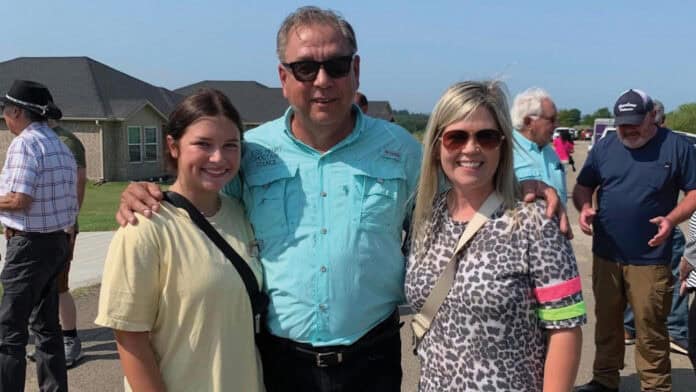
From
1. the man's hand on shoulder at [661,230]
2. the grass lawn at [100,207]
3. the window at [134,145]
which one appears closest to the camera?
the man's hand on shoulder at [661,230]

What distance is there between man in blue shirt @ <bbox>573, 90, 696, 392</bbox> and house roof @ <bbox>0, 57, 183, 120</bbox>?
942 inches

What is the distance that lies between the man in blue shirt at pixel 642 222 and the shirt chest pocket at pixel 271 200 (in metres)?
3.15

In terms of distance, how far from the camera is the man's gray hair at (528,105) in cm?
477

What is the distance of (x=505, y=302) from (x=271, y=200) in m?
1.03

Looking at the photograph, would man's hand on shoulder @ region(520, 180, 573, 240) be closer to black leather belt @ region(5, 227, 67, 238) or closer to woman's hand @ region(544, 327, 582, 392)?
woman's hand @ region(544, 327, 582, 392)

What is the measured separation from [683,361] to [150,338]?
5.10 meters

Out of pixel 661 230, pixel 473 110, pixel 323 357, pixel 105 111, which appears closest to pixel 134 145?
pixel 105 111

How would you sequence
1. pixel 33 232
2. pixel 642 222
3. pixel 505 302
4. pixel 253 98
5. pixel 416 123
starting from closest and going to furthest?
pixel 505 302, pixel 33 232, pixel 642 222, pixel 416 123, pixel 253 98

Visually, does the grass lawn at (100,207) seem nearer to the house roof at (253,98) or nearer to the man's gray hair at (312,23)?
the man's gray hair at (312,23)

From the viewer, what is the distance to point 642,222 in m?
4.48

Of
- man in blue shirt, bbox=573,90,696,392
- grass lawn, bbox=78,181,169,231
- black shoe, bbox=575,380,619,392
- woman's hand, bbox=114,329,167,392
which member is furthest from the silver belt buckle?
grass lawn, bbox=78,181,169,231

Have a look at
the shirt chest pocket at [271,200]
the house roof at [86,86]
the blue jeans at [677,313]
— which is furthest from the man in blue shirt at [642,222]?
the house roof at [86,86]

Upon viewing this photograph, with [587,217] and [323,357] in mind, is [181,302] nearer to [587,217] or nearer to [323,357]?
[323,357]

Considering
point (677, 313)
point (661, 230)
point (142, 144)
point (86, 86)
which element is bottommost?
point (677, 313)
